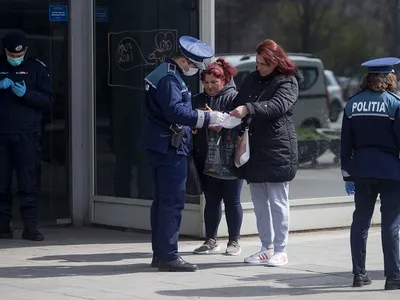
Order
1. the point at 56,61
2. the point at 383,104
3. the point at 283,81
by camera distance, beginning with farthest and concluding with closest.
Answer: the point at 56,61, the point at 283,81, the point at 383,104

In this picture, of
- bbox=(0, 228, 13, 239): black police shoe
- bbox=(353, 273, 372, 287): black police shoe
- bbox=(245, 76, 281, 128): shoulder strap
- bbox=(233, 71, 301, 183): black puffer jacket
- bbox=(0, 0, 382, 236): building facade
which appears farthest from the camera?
bbox=(0, 0, 382, 236): building facade

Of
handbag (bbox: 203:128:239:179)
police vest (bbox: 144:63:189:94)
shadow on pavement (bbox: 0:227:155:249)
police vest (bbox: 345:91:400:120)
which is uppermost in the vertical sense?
police vest (bbox: 144:63:189:94)

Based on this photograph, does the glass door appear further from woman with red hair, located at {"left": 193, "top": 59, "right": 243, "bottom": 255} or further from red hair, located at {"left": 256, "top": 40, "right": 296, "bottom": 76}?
red hair, located at {"left": 256, "top": 40, "right": 296, "bottom": 76}

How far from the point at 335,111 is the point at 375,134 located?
310 centimetres

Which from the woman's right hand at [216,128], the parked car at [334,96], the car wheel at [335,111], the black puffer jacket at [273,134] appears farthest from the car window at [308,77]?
the woman's right hand at [216,128]

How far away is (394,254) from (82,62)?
14.8 ft

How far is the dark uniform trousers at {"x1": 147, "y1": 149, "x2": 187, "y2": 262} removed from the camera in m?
8.26

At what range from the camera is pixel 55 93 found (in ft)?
35.4

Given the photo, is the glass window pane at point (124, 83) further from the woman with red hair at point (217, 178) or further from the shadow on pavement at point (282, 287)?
the shadow on pavement at point (282, 287)

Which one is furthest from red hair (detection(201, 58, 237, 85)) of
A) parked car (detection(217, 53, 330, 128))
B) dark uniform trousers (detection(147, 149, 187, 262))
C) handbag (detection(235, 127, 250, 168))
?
parked car (detection(217, 53, 330, 128))

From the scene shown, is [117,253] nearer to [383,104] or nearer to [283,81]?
[283,81]

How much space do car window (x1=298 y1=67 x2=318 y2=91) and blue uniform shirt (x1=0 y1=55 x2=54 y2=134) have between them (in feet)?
8.34

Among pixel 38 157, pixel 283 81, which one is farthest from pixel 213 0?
pixel 38 157

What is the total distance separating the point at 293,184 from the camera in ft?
34.2
